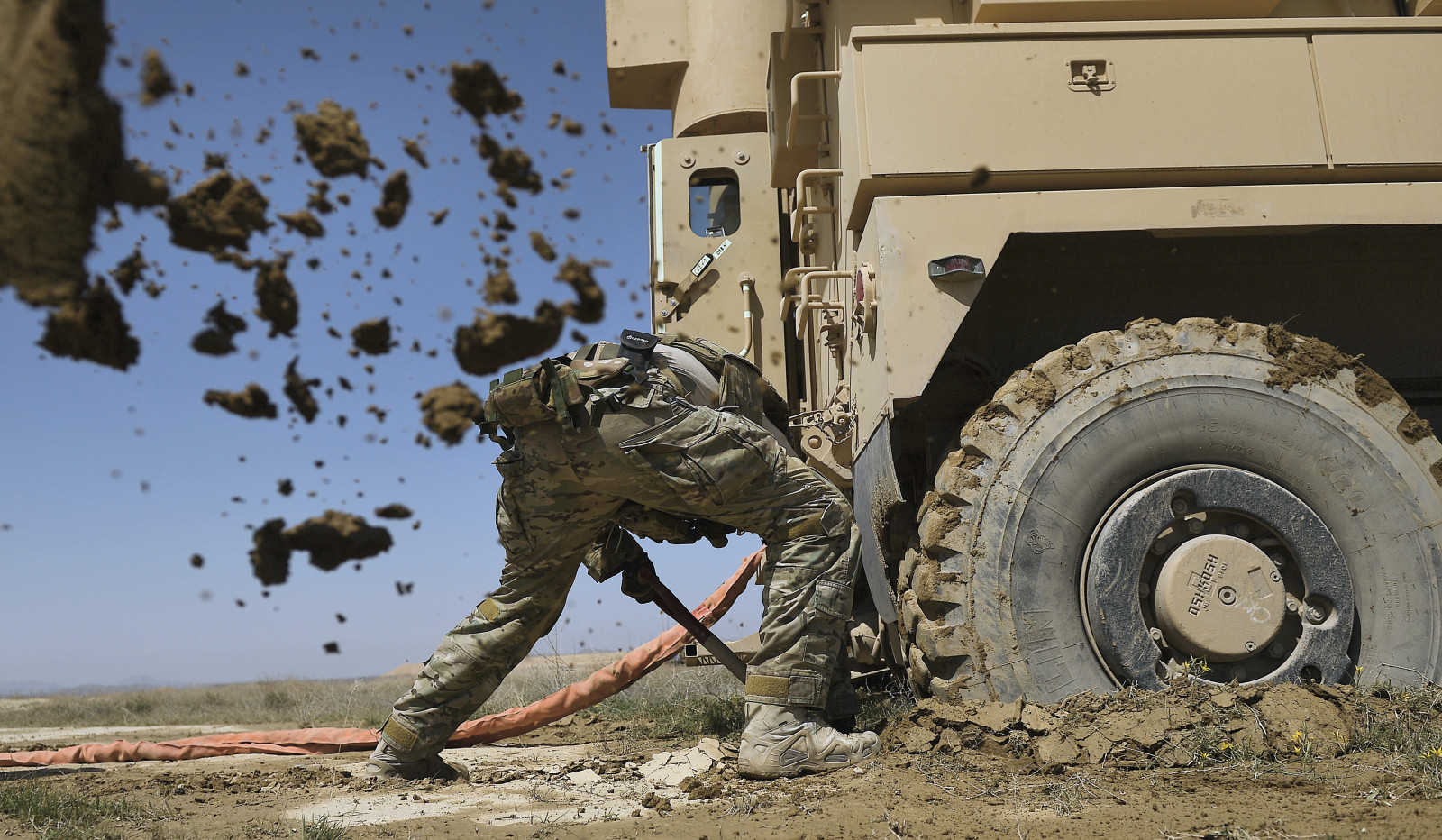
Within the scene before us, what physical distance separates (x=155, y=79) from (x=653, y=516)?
126 inches

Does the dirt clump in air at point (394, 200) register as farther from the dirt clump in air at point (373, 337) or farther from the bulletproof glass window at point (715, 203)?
the bulletproof glass window at point (715, 203)

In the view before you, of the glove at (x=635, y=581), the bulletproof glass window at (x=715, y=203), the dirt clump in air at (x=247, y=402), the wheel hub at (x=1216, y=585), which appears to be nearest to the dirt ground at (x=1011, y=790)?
the wheel hub at (x=1216, y=585)

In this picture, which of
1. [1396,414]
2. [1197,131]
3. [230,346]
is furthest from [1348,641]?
[230,346]

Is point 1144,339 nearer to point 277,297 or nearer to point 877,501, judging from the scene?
point 877,501

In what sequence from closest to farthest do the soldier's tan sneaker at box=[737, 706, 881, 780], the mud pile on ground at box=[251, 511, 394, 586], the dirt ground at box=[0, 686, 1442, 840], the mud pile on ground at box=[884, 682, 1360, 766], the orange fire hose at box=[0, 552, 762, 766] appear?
the dirt ground at box=[0, 686, 1442, 840] → the mud pile on ground at box=[884, 682, 1360, 766] → the soldier's tan sneaker at box=[737, 706, 881, 780] → the orange fire hose at box=[0, 552, 762, 766] → the mud pile on ground at box=[251, 511, 394, 586]

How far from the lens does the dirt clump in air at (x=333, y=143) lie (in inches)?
189

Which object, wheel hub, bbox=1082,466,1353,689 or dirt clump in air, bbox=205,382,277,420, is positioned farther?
dirt clump in air, bbox=205,382,277,420

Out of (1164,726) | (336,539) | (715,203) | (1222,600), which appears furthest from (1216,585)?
(336,539)

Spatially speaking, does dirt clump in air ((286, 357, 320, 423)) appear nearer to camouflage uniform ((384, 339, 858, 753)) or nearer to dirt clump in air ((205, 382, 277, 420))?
dirt clump in air ((205, 382, 277, 420))

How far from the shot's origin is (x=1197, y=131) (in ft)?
10.1

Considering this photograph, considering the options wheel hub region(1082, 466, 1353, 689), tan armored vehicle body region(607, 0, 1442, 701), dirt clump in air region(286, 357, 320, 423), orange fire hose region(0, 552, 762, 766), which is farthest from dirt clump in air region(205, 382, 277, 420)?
wheel hub region(1082, 466, 1353, 689)

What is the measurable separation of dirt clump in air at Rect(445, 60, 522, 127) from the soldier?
2473 millimetres

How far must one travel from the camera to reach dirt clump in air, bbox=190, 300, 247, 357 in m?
4.48

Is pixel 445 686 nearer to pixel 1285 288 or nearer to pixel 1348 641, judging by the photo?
pixel 1348 641
